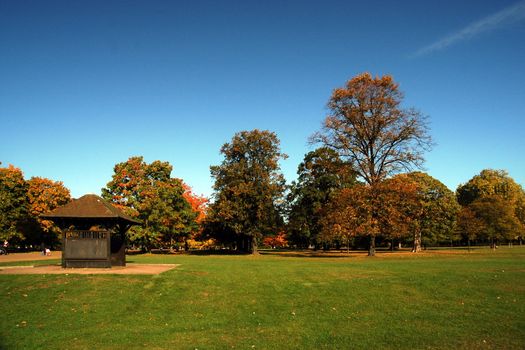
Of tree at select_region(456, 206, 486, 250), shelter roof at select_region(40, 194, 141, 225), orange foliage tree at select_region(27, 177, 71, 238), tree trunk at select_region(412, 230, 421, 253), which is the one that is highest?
orange foliage tree at select_region(27, 177, 71, 238)

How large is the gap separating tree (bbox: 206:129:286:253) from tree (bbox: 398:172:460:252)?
23.8m

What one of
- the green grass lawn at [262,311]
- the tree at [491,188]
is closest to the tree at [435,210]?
the tree at [491,188]

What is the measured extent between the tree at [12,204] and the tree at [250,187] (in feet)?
102

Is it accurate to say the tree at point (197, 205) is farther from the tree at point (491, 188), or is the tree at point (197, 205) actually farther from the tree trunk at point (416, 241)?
the tree at point (491, 188)

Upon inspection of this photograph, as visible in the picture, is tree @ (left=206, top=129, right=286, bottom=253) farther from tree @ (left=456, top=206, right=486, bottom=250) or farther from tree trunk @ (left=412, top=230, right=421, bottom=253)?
tree @ (left=456, top=206, right=486, bottom=250)

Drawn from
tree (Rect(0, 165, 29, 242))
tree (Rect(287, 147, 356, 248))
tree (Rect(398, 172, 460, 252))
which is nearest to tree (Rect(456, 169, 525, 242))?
tree (Rect(398, 172, 460, 252))

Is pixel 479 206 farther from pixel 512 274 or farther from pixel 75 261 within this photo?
pixel 75 261

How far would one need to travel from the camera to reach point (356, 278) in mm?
20469

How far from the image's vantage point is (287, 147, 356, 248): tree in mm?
61594

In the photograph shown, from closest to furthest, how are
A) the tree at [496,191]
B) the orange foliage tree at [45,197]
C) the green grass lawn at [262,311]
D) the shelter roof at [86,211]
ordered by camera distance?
the green grass lawn at [262,311] → the shelter roof at [86,211] → the orange foliage tree at [45,197] → the tree at [496,191]

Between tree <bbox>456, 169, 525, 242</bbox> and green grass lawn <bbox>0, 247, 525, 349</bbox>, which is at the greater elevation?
tree <bbox>456, 169, 525, 242</bbox>

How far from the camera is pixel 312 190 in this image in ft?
205

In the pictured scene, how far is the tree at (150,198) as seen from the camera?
182 feet

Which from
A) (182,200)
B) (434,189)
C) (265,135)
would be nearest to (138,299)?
(265,135)
